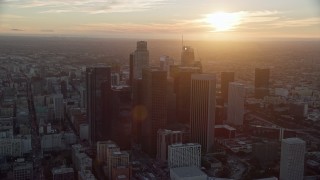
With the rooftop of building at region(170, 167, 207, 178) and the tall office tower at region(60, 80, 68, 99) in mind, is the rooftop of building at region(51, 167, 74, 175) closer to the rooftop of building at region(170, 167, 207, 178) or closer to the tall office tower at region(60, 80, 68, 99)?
the rooftop of building at region(170, 167, 207, 178)

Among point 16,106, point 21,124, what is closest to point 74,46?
point 16,106

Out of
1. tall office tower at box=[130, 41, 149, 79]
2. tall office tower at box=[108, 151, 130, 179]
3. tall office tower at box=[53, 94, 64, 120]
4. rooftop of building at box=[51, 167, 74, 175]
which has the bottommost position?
rooftop of building at box=[51, 167, 74, 175]

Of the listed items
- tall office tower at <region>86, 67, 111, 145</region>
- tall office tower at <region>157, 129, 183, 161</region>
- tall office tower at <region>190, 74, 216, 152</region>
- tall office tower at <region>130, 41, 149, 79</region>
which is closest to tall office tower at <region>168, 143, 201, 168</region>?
tall office tower at <region>157, 129, 183, 161</region>

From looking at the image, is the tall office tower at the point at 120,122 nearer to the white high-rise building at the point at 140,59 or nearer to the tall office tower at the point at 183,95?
the tall office tower at the point at 183,95

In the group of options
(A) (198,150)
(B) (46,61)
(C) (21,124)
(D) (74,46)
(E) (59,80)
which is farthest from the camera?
(D) (74,46)

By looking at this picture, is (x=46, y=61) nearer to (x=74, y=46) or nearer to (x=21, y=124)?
(x=74, y=46)

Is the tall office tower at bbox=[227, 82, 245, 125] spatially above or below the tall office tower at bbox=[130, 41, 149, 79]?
below
